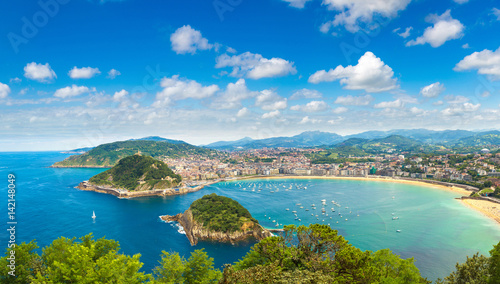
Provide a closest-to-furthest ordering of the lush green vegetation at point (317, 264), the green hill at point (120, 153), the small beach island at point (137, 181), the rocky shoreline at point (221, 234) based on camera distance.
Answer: the lush green vegetation at point (317, 264), the rocky shoreline at point (221, 234), the small beach island at point (137, 181), the green hill at point (120, 153)

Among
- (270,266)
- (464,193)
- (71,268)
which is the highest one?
(270,266)

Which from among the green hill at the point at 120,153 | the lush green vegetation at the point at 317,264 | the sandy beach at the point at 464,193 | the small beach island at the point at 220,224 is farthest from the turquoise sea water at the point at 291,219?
the green hill at the point at 120,153

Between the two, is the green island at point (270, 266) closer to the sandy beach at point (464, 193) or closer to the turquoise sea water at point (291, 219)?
the turquoise sea water at point (291, 219)

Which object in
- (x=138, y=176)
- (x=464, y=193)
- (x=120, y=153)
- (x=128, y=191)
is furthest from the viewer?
(x=120, y=153)

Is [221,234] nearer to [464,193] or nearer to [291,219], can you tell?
[291,219]

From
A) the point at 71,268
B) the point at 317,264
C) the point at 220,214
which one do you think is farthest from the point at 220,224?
the point at 317,264

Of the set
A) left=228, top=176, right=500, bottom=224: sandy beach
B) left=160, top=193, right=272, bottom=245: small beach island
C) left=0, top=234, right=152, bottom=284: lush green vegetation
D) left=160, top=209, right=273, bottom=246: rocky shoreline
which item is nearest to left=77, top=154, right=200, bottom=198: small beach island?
left=160, top=193, right=272, bottom=245: small beach island
